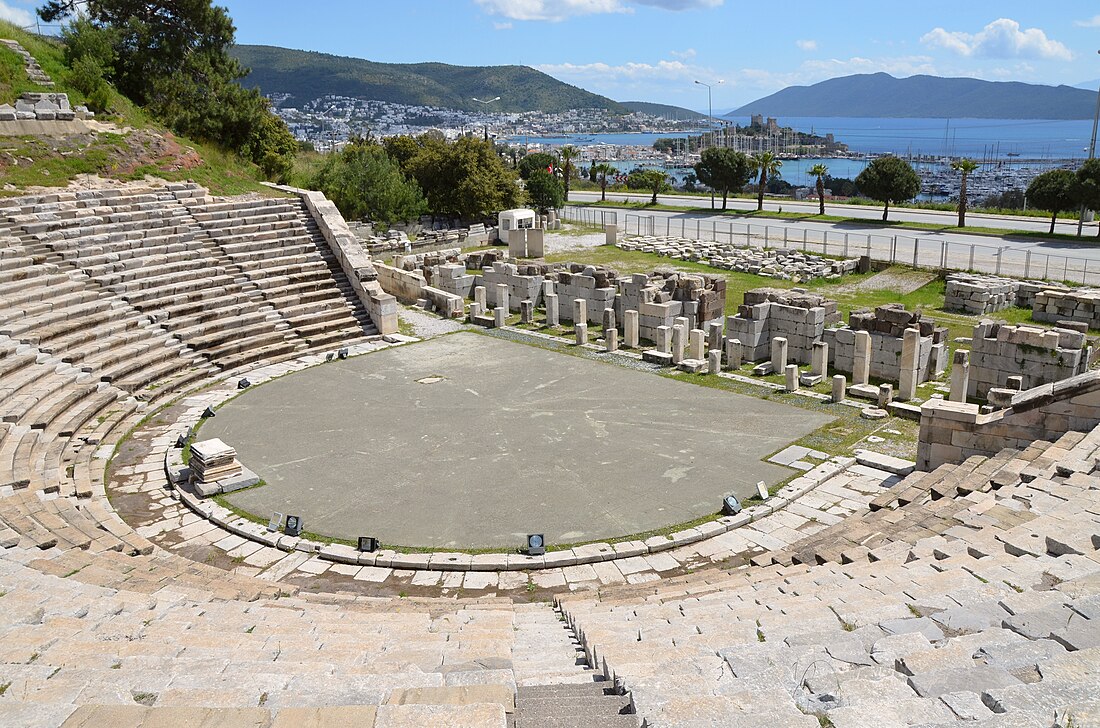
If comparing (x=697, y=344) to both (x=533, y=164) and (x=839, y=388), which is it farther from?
(x=533, y=164)

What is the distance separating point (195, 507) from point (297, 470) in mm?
2004

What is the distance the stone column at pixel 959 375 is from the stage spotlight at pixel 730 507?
25.8 feet

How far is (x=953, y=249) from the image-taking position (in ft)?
130

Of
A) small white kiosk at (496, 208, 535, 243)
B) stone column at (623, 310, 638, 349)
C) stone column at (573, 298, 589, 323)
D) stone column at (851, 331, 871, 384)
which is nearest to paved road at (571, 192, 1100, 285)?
small white kiosk at (496, 208, 535, 243)

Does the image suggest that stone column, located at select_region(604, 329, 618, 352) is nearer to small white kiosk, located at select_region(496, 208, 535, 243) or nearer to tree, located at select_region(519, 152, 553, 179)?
small white kiosk, located at select_region(496, 208, 535, 243)

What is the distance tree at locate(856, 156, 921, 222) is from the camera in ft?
154

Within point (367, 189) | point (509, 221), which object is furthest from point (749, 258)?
point (367, 189)

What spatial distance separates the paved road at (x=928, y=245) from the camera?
3472 cm

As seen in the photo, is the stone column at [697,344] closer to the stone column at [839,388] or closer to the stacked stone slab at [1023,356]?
the stone column at [839,388]

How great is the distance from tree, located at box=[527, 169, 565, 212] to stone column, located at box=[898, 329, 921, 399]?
36.2m

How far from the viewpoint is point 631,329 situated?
2472 cm

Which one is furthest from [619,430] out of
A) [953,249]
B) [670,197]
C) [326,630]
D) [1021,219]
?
[670,197]

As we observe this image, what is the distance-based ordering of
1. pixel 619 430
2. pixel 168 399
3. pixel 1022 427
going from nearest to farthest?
pixel 1022 427 < pixel 619 430 < pixel 168 399

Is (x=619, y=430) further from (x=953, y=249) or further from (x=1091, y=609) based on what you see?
→ (x=953, y=249)
